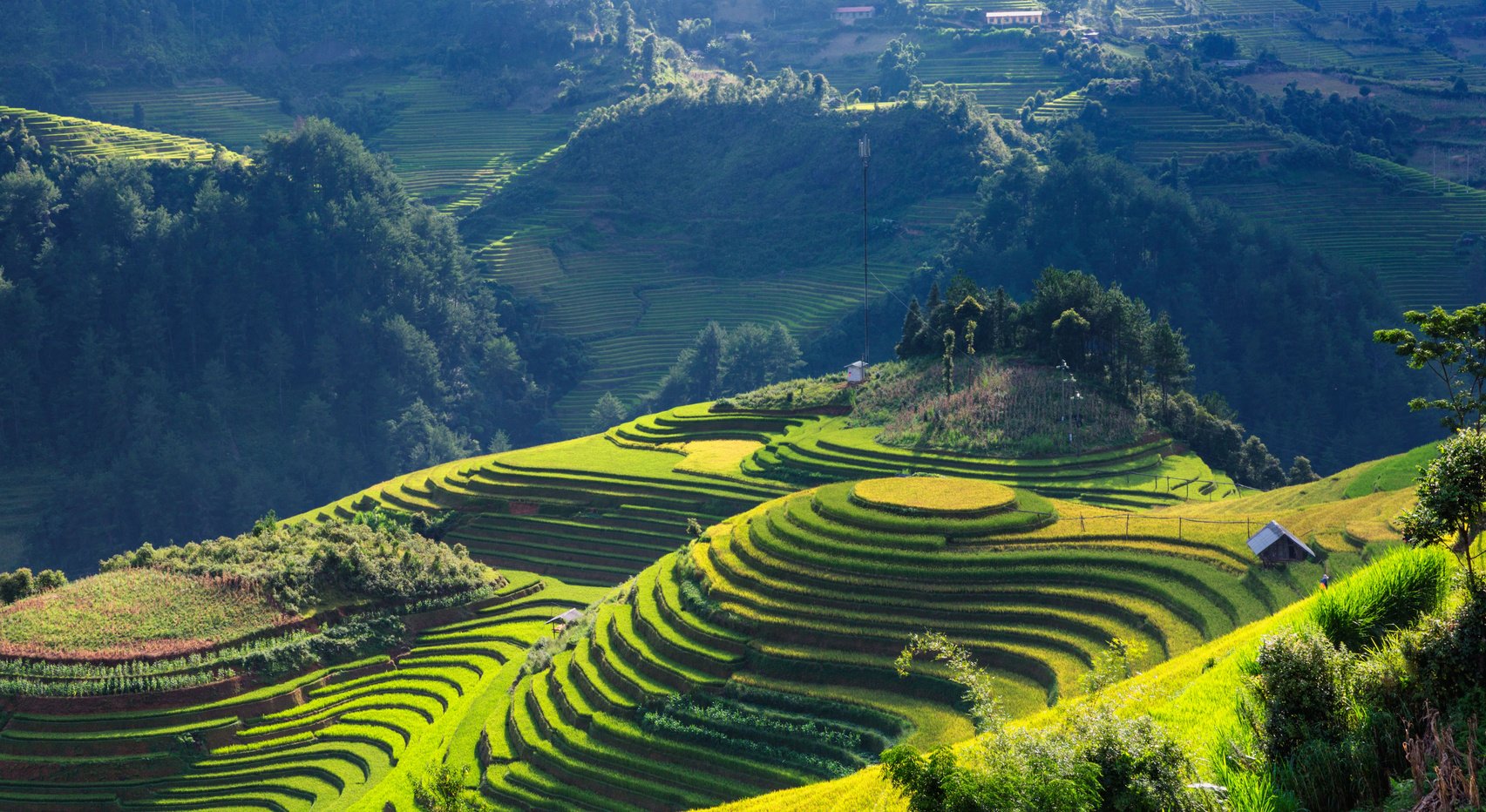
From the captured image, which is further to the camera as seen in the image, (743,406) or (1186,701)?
(743,406)

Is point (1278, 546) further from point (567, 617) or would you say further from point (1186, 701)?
point (567, 617)

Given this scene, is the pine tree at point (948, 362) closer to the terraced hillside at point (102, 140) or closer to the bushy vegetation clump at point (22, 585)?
the bushy vegetation clump at point (22, 585)

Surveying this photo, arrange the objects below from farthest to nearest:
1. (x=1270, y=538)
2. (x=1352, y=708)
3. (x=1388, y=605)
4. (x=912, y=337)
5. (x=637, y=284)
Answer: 1. (x=637, y=284)
2. (x=912, y=337)
3. (x=1270, y=538)
4. (x=1388, y=605)
5. (x=1352, y=708)

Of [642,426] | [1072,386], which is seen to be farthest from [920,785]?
[642,426]

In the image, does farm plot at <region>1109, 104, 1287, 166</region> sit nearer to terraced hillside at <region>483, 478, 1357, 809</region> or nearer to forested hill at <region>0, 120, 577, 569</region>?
forested hill at <region>0, 120, 577, 569</region>

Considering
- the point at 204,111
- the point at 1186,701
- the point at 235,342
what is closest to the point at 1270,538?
the point at 1186,701

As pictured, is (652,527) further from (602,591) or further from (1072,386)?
(1072,386)

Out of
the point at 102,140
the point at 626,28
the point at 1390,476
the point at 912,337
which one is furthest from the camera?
the point at 626,28
